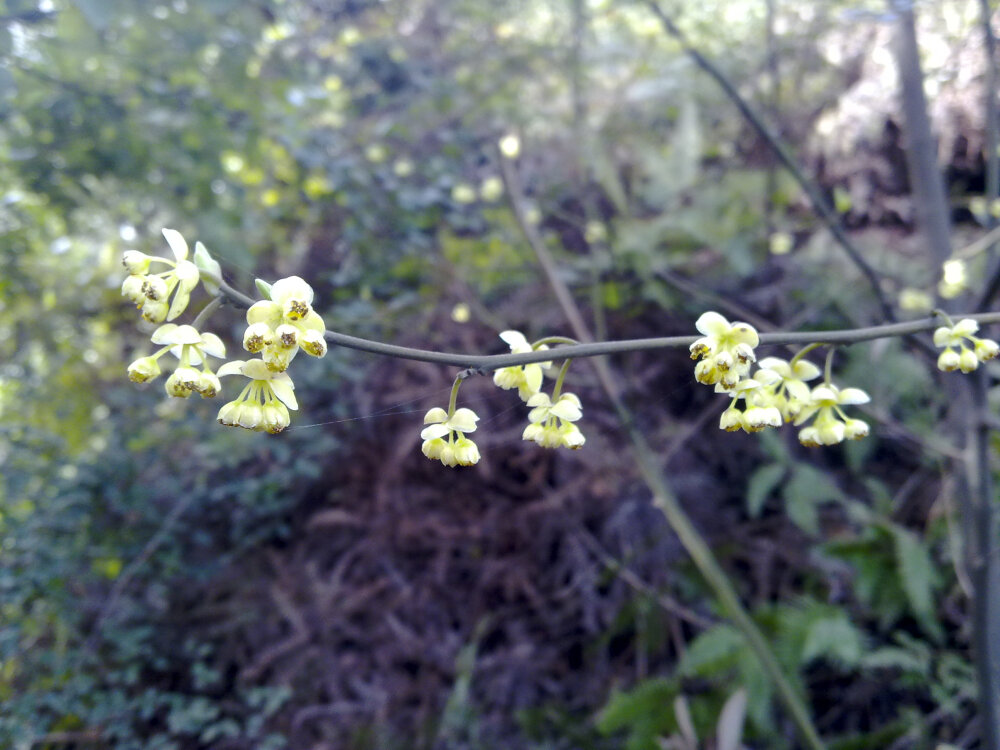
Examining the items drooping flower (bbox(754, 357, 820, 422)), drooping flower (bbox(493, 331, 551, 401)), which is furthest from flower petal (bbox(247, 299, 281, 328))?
drooping flower (bbox(754, 357, 820, 422))

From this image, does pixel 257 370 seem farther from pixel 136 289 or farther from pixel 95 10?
pixel 95 10

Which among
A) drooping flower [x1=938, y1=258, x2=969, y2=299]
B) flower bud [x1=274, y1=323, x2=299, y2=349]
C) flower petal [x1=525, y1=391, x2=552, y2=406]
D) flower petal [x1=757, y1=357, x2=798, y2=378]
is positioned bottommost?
flower petal [x1=525, y1=391, x2=552, y2=406]

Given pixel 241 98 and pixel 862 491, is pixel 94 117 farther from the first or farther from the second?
pixel 862 491

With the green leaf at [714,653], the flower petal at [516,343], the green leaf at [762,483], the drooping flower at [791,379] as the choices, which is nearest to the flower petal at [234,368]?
the flower petal at [516,343]

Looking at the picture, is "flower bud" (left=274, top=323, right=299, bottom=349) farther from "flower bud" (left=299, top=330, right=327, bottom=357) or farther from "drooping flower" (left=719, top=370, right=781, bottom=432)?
"drooping flower" (left=719, top=370, right=781, bottom=432)

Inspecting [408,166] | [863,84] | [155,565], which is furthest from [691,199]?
[155,565]
